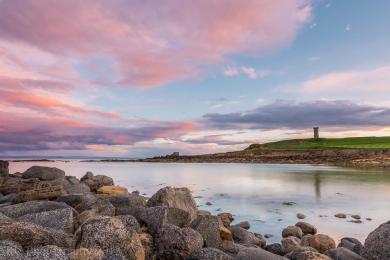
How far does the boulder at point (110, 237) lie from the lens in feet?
23.9

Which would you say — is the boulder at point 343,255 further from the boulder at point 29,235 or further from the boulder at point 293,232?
the boulder at point 29,235

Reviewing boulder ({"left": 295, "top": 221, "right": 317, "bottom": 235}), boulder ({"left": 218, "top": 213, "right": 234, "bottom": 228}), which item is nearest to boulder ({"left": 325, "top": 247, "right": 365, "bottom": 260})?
boulder ({"left": 218, "top": 213, "right": 234, "bottom": 228})

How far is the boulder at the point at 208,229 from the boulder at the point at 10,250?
4.66 m

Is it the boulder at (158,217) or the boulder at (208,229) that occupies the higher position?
the boulder at (158,217)

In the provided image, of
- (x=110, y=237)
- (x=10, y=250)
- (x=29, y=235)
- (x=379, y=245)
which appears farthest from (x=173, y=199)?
(x=10, y=250)

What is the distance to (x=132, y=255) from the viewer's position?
7.48 metres

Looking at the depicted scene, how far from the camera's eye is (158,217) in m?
9.79

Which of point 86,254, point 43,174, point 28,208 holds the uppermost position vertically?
point 43,174

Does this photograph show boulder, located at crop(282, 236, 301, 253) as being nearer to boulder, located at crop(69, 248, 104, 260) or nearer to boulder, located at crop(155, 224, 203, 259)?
boulder, located at crop(155, 224, 203, 259)

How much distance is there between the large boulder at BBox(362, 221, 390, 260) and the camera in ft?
29.4

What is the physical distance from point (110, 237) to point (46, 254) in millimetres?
1491

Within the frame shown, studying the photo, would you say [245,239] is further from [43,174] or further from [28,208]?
[43,174]

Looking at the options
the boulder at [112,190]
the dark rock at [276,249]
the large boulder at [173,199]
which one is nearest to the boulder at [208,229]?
the large boulder at [173,199]

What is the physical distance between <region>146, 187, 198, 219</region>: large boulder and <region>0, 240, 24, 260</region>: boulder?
590 cm
